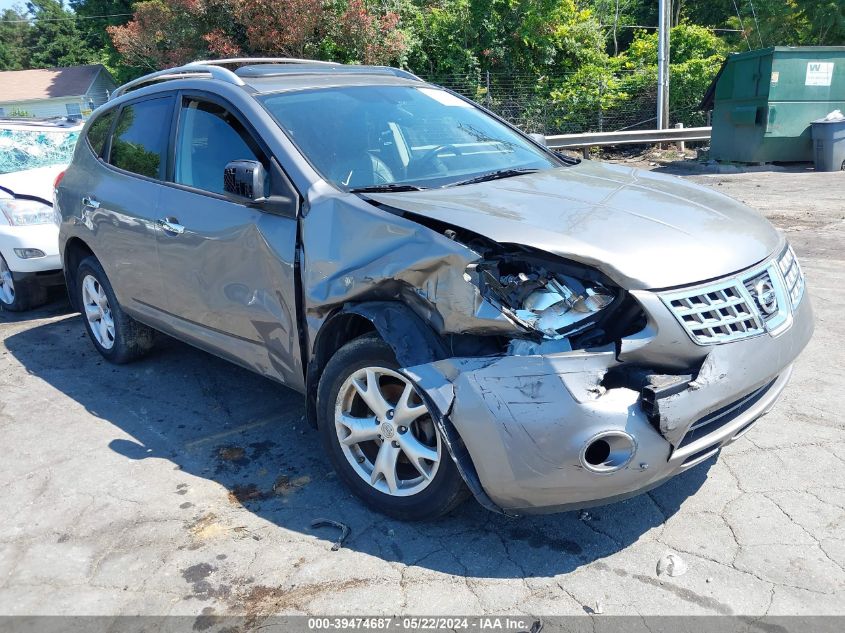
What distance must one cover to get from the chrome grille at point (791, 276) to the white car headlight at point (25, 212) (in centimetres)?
607

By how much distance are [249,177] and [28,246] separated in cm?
413

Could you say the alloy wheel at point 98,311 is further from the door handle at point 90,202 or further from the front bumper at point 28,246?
the front bumper at point 28,246

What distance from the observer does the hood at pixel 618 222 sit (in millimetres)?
2623

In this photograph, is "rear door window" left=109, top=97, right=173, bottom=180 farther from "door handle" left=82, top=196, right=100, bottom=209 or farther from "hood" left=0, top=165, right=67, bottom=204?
"hood" left=0, top=165, right=67, bottom=204

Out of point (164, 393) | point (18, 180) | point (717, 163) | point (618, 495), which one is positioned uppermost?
point (18, 180)

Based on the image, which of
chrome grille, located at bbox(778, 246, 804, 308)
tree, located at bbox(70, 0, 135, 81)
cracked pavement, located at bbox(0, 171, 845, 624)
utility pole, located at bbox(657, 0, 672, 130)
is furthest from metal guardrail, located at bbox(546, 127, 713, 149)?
tree, located at bbox(70, 0, 135, 81)

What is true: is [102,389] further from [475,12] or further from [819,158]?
[475,12]

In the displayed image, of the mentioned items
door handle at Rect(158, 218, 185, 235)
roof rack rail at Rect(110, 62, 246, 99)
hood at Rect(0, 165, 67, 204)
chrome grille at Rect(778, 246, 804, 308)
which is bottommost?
chrome grille at Rect(778, 246, 804, 308)

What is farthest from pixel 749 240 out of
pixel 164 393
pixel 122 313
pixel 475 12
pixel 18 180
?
pixel 475 12

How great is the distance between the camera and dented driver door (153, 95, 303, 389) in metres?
3.45

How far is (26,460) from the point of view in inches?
156

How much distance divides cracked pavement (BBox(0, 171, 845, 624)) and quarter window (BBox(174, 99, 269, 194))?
1431 mm

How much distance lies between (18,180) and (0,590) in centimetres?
518

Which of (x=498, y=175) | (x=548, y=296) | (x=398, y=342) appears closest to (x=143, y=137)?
(x=498, y=175)
